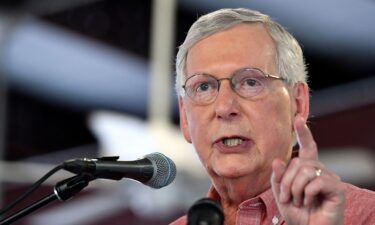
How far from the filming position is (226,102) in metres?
1.89

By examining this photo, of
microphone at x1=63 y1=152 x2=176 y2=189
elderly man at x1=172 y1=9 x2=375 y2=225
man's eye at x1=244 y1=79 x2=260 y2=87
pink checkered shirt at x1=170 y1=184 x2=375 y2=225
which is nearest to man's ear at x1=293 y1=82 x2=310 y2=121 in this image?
elderly man at x1=172 y1=9 x2=375 y2=225

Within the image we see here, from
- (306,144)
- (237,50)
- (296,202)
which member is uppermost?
(237,50)

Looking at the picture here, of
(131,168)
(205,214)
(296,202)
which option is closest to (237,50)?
(131,168)

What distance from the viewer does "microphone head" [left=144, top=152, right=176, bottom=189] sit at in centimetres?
160

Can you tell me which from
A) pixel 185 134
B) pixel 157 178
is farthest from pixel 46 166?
pixel 157 178

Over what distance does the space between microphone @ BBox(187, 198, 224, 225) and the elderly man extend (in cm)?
53

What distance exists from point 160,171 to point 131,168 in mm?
74

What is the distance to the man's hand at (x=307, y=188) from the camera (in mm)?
1370

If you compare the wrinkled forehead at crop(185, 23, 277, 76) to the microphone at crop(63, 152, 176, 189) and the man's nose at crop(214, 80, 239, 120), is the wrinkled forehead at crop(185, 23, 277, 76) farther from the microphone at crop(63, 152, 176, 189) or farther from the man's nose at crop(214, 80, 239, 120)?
the microphone at crop(63, 152, 176, 189)

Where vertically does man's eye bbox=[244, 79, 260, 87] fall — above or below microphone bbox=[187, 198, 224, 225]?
above

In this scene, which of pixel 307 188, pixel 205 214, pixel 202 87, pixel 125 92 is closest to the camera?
pixel 205 214

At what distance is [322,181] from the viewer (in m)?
1.37

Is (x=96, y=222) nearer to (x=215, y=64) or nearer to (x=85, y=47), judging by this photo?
(x=85, y=47)

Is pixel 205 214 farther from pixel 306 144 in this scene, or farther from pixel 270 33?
pixel 270 33
